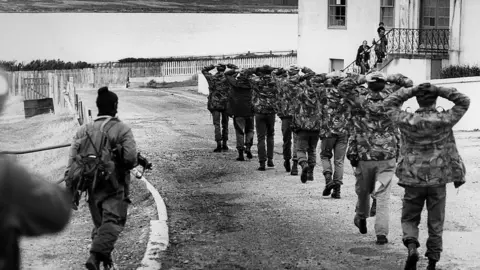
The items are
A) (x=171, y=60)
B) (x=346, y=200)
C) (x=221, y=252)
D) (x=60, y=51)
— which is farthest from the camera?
(x=60, y=51)

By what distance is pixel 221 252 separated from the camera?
1027 cm

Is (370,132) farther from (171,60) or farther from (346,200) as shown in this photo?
(171,60)

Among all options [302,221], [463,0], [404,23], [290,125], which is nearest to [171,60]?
[404,23]

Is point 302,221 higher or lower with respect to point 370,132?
lower

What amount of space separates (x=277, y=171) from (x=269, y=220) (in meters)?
4.66

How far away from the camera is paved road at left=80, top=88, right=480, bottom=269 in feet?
32.3

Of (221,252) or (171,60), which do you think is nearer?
(221,252)

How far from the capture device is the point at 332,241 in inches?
420

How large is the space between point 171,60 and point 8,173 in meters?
48.6

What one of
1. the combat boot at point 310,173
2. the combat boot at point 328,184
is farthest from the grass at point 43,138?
the combat boot at point 328,184

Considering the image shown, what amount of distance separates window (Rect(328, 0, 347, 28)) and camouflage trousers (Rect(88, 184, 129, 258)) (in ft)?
89.0

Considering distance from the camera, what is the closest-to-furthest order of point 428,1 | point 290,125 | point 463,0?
1. point 290,125
2. point 463,0
3. point 428,1

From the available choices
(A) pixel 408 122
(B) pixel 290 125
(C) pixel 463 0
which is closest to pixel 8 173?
(A) pixel 408 122

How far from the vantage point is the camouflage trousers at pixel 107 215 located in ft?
28.8
